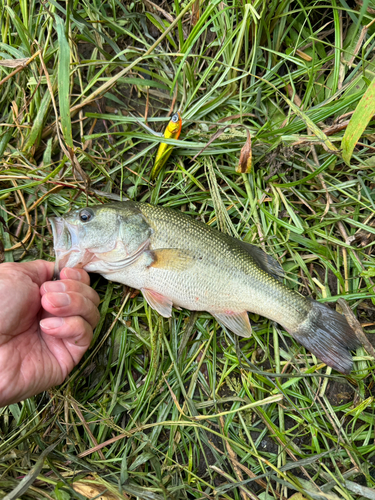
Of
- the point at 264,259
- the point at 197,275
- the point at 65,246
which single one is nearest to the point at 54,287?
the point at 65,246

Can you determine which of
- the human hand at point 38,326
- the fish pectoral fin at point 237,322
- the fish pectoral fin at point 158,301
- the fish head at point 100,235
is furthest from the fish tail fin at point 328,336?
the human hand at point 38,326

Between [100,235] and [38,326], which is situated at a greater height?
[100,235]

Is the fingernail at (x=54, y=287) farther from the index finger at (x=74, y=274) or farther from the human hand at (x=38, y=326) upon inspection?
the index finger at (x=74, y=274)

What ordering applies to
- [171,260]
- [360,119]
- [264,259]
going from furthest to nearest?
[264,259] < [171,260] < [360,119]

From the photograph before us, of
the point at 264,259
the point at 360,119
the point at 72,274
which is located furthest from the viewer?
the point at 264,259

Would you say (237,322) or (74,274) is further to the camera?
(237,322)

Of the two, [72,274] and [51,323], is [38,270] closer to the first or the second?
[72,274]
